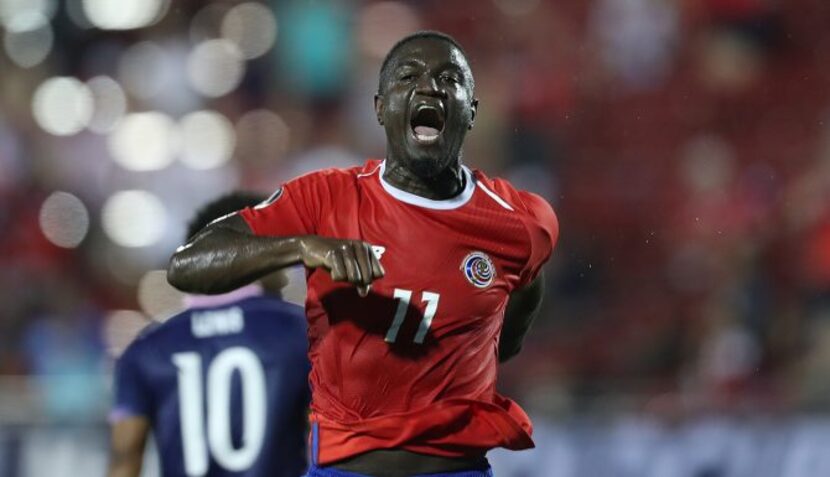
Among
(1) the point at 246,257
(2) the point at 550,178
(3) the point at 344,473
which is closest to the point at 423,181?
(1) the point at 246,257

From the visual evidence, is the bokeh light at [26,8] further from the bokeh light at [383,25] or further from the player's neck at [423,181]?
the player's neck at [423,181]

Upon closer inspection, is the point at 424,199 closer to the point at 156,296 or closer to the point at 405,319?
the point at 405,319

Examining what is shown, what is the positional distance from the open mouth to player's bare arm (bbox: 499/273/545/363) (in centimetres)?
56

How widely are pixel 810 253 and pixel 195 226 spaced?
515 centimetres

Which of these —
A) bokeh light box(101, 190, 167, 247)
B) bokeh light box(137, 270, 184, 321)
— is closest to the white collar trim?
bokeh light box(137, 270, 184, 321)

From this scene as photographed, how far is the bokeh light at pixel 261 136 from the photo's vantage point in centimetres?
1162

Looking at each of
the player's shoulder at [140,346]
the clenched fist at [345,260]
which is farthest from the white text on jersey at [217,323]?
the clenched fist at [345,260]

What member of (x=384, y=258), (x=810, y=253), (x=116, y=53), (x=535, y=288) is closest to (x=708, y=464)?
(x=810, y=253)

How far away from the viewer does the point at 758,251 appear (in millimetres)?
9078

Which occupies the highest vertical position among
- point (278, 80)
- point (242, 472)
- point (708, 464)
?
point (278, 80)

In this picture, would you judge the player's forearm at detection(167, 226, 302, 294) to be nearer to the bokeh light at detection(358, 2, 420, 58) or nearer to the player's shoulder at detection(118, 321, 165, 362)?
the player's shoulder at detection(118, 321, 165, 362)

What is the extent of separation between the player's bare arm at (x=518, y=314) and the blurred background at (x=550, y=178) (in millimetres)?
3412

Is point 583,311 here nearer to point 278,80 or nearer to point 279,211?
point 278,80

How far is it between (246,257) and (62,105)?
9689 mm
